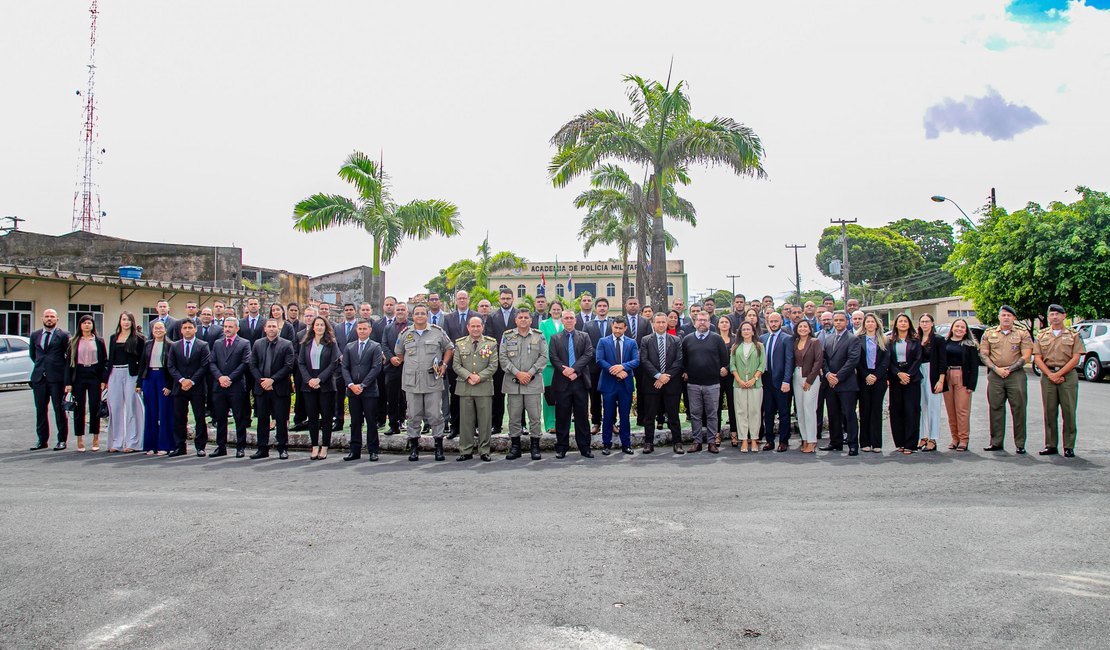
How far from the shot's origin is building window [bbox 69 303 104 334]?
29625 millimetres

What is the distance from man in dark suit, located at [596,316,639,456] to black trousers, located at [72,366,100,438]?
6.97 meters

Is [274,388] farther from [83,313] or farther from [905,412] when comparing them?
[83,313]

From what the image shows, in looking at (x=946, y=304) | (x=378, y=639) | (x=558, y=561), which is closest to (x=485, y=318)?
(x=558, y=561)

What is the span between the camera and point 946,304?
48031 millimetres

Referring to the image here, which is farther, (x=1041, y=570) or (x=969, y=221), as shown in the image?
(x=969, y=221)

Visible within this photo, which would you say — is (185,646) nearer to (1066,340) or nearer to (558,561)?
(558,561)

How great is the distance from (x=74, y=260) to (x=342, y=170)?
1012 inches

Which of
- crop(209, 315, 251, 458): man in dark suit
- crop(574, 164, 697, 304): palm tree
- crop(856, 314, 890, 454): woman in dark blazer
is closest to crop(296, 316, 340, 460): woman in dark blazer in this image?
crop(209, 315, 251, 458): man in dark suit

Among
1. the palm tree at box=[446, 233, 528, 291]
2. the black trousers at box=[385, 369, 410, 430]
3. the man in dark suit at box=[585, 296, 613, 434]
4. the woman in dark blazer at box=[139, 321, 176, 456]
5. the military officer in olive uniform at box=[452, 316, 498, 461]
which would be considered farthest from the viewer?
the palm tree at box=[446, 233, 528, 291]

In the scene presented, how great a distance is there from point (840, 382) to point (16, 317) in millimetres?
29668

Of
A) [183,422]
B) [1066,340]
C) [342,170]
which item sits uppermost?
[342,170]

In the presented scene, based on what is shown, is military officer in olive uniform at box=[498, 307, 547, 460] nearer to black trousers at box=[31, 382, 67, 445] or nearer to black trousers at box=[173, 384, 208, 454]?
black trousers at box=[173, 384, 208, 454]

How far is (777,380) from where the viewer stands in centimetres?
984

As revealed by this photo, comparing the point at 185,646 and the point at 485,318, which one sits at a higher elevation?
the point at 485,318
